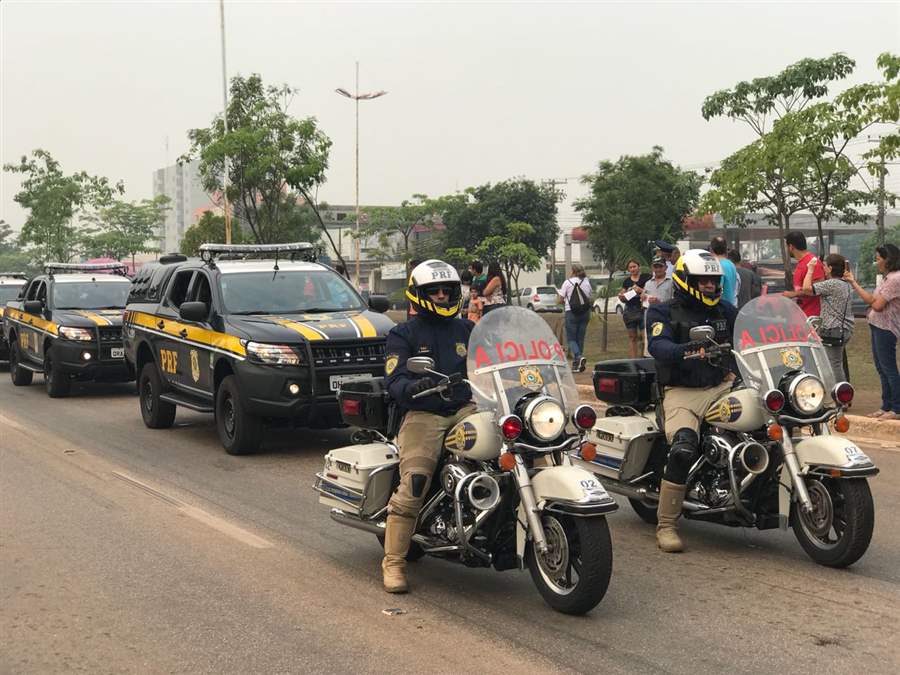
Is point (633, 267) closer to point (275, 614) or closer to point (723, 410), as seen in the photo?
point (723, 410)

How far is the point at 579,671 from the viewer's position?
5000mm

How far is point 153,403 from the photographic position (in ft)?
44.8

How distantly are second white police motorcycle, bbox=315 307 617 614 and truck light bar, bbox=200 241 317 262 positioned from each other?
738 centimetres

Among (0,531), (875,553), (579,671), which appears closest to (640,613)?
(579,671)

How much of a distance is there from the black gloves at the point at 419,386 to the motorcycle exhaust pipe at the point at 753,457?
188 cm

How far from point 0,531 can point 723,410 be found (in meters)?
4.96

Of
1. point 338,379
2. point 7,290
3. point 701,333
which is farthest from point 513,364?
point 7,290

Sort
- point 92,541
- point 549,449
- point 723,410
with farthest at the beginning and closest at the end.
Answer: point 92,541, point 723,410, point 549,449

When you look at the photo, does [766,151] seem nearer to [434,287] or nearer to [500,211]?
[434,287]

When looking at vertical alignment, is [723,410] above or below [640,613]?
above

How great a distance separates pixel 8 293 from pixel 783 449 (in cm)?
2200

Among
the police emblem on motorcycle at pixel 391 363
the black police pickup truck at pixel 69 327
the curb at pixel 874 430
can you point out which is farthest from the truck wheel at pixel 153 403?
the police emblem on motorcycle at pixel 391 363

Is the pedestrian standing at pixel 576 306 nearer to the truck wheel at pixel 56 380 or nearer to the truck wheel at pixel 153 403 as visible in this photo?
the truck wheel at pixel 153 403

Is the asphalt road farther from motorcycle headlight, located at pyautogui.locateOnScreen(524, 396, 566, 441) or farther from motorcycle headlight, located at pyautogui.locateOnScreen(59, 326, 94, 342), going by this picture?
motorcycle headlight, located at pyautogui.locateOnScreen(59, 326, 94, 342)
